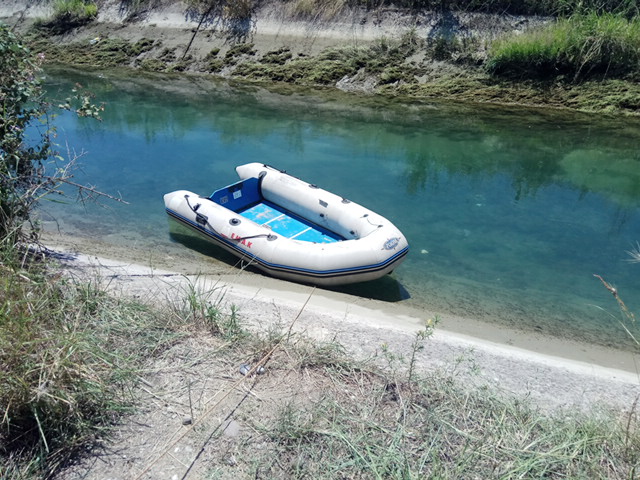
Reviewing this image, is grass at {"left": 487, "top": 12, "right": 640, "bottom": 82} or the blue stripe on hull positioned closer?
the blue stripe on hull

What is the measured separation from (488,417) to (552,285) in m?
3.73

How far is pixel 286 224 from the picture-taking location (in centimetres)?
786

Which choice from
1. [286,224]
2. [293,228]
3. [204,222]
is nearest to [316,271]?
[293,228]

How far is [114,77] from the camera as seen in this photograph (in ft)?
53.4

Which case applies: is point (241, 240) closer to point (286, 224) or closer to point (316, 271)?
point (286, 224)

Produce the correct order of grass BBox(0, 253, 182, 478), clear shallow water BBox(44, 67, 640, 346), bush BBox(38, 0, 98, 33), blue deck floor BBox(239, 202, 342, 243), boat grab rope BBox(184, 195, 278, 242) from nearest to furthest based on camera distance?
grass BBox(0, 253, 182, 478)
clear shallow water BBox(44, 67, 640, 346)
boat grab rope BBox(184, 195, 278, 242)
blue deck floor BBox(239, 202, 342, 243)
bush BBox(38, 0, 98, 33)

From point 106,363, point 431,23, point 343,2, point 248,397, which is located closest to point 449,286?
point 248,397

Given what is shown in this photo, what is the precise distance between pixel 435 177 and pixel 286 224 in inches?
133

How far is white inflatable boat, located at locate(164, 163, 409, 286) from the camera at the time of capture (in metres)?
6.56

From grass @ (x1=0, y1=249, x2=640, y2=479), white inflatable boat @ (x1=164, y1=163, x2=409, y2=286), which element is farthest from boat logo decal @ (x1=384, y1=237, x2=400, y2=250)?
grass @ (x1=0, y1=249, x2=640, y2=479)

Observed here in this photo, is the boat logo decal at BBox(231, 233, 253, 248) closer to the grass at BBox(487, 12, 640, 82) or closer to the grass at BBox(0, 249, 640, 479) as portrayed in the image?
the grass at BBox(0, 249, 640, 479)

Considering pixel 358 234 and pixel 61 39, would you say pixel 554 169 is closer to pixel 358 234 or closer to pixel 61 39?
pixel 358 234

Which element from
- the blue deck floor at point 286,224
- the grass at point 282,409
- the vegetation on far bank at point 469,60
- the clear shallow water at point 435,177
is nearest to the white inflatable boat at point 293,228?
the blue deck floor at point 286,224

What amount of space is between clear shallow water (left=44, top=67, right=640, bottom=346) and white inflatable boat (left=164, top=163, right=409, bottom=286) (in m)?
0.51
